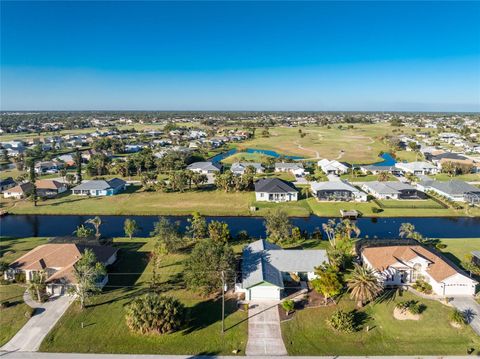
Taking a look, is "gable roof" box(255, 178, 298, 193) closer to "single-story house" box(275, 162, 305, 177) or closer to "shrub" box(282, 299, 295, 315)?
"single-story house" box(275, 162, 305, 177)

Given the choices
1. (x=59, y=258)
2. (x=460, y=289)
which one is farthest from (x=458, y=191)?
(x=59, y=258)

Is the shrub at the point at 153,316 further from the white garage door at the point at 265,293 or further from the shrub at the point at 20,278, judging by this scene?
the shrub at the point at 20,278

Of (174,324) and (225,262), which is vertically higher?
(225,262)

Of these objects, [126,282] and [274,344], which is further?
[126,282]

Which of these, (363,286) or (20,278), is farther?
(20,278)

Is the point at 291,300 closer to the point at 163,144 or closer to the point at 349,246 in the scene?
the point at 349,246

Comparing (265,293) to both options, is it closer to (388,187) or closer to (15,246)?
(15,246)

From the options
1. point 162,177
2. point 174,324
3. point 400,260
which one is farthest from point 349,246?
point 162,177

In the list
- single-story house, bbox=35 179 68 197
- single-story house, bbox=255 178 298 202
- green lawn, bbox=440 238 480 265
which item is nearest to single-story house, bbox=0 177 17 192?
single-story house, bbox=35 179 68 197
